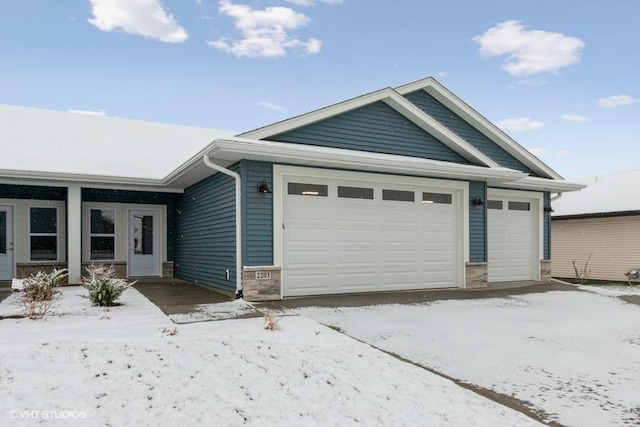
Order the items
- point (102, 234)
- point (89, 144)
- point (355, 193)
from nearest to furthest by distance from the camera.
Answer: point (355, 193), point (102, 234), point (89, 144)

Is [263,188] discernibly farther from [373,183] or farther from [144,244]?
[144,244]

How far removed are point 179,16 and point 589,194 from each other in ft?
55.3

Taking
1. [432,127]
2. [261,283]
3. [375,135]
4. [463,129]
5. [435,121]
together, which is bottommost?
[261,283]

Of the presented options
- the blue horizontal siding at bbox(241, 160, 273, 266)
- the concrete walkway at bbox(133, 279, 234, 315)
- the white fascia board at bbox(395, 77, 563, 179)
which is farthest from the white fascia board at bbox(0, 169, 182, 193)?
the white fascia board at bbox(395, 77, 563, 179)

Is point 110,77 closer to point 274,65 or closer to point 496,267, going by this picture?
point 274,65

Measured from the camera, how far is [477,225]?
11016 mm

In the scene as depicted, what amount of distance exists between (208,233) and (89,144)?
524cm

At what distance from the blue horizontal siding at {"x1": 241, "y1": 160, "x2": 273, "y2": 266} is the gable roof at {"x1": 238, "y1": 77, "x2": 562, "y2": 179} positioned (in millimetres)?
885

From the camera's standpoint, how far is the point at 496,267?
39.9 feet

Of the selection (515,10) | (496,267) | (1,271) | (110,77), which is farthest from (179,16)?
(496,267)

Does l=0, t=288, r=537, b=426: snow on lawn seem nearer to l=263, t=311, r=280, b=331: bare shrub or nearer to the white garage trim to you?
l=263, t=311, r=280, b=331: bare shrub

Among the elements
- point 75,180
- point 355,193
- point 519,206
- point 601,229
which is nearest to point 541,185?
point 519,206

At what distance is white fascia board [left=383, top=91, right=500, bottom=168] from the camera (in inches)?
406

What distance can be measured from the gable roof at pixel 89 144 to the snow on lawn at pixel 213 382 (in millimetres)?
→ 6574
